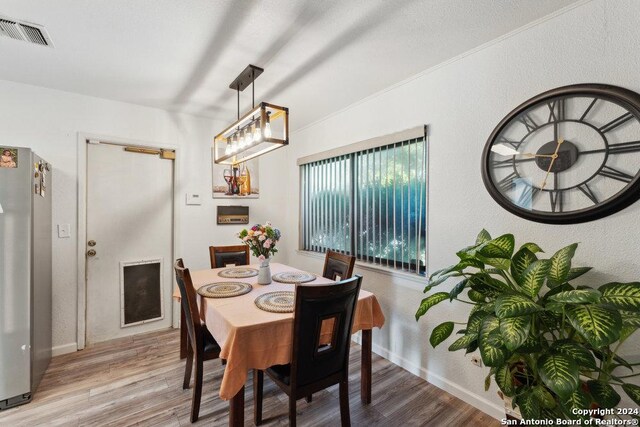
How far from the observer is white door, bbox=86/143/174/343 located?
9.62ft

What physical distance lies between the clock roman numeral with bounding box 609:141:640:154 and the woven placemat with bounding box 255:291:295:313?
1.89 metres

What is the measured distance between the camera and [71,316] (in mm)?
2781

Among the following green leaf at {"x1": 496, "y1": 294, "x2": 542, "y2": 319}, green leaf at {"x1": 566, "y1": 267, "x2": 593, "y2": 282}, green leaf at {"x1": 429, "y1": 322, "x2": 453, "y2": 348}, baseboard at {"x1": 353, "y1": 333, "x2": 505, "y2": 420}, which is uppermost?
green leaf at {"x1": 566, "y1": 267, "x2": 593, "y2": 282}

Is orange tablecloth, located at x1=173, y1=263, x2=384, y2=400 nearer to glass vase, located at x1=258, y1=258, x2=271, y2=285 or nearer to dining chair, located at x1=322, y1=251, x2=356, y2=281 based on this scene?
glass vase, located at x1=258, y1=258, x2=271, y2=285

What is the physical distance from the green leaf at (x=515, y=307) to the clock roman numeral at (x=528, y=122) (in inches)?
41.9

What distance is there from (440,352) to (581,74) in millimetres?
1986

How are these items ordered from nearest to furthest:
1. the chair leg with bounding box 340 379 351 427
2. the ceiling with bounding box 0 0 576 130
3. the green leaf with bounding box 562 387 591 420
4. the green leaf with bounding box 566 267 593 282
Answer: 1. the green leaf with bounding box 562 387 591 420
2. the green leaf with bounding box 566 267 593 282
3. the ceiling with bounding box 0 0 576 130
4. the chair leg with bounding box 340 379 351 427

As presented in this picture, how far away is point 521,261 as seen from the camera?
57.6 inches

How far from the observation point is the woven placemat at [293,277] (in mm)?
2401

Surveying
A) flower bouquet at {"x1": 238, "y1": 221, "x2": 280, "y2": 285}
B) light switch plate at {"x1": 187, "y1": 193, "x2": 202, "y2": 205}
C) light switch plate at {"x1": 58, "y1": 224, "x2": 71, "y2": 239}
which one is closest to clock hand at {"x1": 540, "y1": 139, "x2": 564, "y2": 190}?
flower bouquet at {"x1": 238, "y1": 221, "x2": 280, "y2": 285}

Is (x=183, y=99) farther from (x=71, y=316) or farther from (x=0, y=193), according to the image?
(x=71, y=316)

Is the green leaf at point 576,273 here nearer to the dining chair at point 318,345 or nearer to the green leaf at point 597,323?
the green leaf at point 597,323

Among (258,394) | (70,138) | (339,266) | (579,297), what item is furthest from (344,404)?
(70,138)

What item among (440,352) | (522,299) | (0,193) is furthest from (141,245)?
(522,299)
